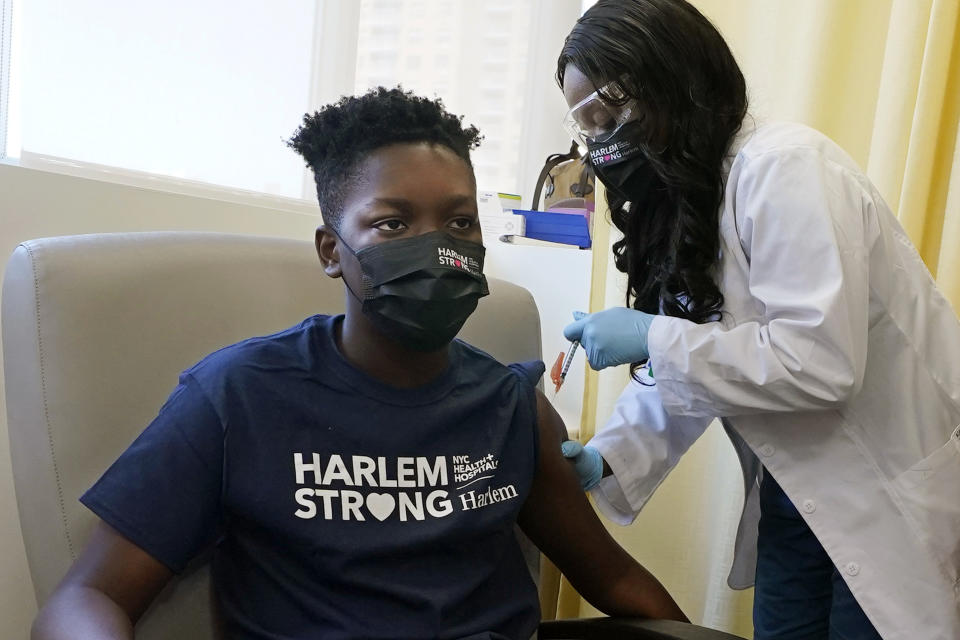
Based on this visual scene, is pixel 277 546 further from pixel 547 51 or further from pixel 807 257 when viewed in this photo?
pixel 547 51

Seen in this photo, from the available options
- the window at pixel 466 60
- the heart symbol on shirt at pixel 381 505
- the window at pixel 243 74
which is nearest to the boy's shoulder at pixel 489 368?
the heart symbol on shirt at pixel 381 505

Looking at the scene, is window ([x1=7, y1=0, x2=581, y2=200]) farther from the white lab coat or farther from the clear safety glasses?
the white lab coat

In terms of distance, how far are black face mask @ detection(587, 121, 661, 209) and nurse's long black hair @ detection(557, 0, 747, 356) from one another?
26 mm

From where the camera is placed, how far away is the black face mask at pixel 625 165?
1.27 metres

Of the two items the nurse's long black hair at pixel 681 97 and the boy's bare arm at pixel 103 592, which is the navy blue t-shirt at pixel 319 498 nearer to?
the boy's bare arm at pixel 103 592

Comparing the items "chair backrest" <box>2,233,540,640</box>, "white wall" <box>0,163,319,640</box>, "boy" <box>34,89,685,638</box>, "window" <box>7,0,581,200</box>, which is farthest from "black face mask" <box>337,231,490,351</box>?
"window" <box>7,0,581,200</box>

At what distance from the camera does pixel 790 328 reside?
3.59ft

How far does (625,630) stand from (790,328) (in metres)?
0.47

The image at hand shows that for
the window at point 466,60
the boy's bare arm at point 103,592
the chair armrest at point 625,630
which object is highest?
the window at point 466,60

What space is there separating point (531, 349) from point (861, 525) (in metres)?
0.56

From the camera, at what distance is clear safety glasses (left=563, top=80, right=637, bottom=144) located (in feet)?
4.09

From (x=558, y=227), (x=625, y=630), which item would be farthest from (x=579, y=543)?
(x=558, y=227)

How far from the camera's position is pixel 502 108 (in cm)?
264

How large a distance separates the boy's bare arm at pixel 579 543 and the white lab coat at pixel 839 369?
0.60 ft
